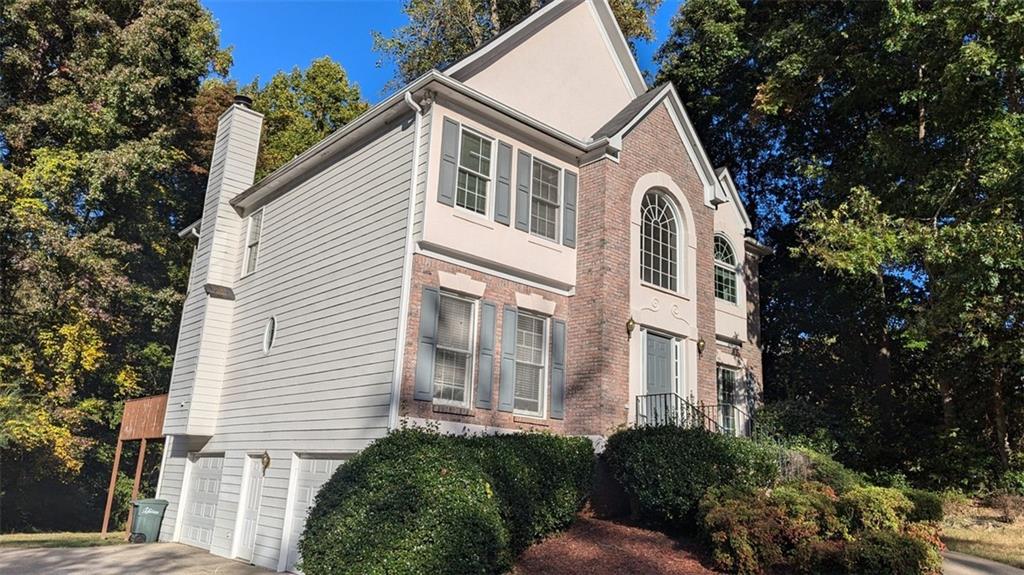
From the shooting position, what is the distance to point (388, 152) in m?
11.6

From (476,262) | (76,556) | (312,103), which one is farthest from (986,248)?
(312,103)

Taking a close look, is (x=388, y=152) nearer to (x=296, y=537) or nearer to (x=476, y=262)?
(x=476, y=262)

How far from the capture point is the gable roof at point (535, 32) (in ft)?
39.3

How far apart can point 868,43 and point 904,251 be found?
19.4ft

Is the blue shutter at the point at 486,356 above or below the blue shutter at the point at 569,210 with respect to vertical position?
below

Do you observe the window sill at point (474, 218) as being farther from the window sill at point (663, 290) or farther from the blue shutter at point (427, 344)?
the window sill at point (663, 290)

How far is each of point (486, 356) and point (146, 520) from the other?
908cm

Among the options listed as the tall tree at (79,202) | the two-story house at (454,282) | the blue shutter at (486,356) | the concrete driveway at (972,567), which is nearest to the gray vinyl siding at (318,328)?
the two-story house at (454,282)

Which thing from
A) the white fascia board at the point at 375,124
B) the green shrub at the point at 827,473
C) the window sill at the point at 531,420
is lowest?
the green shrub at the point at 827,473

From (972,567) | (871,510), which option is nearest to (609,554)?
(871,510)

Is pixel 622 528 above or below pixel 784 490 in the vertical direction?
below

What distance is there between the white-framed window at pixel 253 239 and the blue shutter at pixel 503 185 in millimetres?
6078

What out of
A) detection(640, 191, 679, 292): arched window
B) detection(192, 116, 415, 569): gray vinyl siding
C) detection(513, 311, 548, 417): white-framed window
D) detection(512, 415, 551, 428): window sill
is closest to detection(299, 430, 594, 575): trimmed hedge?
detection(192, 116, 415, 569): gray vinyl siding

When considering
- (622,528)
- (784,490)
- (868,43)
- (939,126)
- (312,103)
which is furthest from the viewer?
(312,103)
